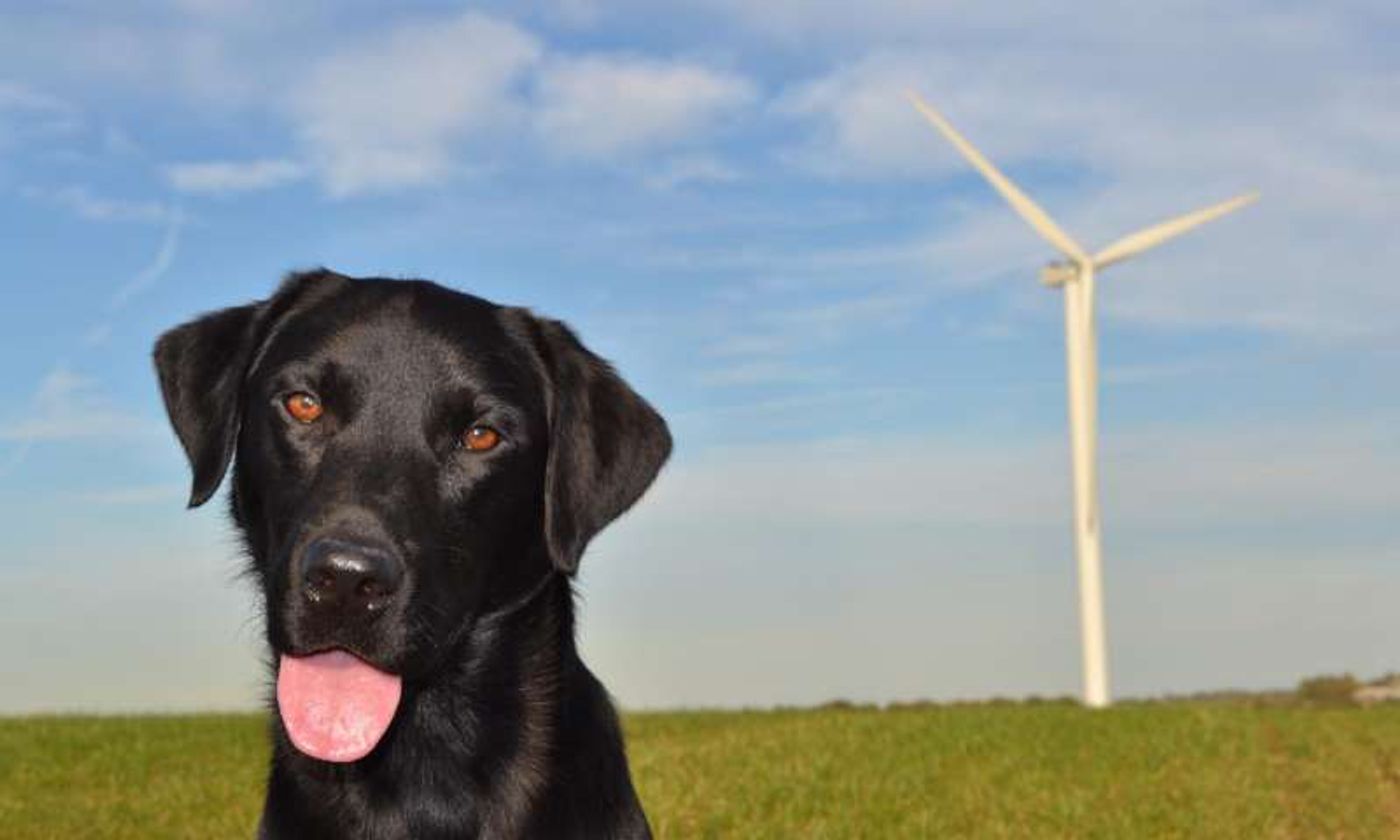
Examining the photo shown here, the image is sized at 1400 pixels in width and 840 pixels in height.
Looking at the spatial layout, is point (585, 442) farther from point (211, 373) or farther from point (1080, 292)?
point (1080, 292)

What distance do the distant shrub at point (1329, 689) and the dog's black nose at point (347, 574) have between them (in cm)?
4429

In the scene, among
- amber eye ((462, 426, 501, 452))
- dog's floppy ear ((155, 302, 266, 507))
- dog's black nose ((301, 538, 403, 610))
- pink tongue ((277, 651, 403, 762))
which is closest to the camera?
dog's black nose ((301, 538, 403, 610))

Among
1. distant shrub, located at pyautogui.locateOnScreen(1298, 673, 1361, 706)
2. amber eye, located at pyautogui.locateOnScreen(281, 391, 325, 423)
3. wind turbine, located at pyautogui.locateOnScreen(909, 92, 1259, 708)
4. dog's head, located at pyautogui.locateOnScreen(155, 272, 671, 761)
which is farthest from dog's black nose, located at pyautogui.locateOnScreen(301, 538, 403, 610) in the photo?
distant shrub, located at pyautogui.locateOnScreen(1298, 673, 1361, 706)

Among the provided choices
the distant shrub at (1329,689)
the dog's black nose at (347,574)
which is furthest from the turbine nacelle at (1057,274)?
the dog's black nose at (347,574)

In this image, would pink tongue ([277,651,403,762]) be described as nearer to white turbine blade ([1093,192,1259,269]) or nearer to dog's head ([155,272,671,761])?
dog's head ([155,272,671,761])

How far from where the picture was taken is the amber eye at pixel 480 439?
19.9 feet

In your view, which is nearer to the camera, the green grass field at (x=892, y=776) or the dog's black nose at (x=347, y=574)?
the dog's black nose at (x=347, y=574)

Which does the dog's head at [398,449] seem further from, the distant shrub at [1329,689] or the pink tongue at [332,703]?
the distant shrub at [1329,689]

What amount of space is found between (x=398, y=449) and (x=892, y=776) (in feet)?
40.9

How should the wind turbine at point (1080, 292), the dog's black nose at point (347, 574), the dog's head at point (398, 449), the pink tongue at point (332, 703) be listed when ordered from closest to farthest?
the dog's black nose at point (347, 574) < the dog's head at point (398, 449) < the pink tongue at point (332, 703) < the wind turbine at point (1080, 292)

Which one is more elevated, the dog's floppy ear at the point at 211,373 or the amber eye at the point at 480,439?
the dog's floppy ear at the point at 211,373

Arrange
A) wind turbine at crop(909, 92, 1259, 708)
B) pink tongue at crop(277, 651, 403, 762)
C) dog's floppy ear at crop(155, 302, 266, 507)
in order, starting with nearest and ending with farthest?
1. pink tongue at crop(277, 651, 403, 762)
2. dog's floppy ear at crop(155, 302, 266, 507)
3. wind turbine at crop(909, 92, 1259, 708)

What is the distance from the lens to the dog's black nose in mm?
5445

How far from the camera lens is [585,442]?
20.7 ft
